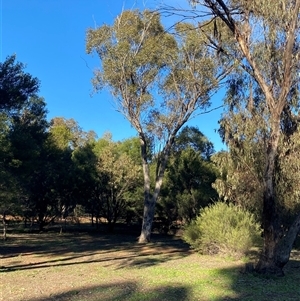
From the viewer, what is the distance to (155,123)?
23438 millimetres

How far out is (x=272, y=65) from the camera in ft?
37.7

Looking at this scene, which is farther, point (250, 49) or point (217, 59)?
point (217, 59)

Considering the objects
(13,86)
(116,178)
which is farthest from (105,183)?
(13,86)

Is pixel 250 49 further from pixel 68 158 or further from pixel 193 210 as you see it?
pixel 68 158

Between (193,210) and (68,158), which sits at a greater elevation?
(68,158)

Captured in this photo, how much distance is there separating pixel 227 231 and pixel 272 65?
6351 mm

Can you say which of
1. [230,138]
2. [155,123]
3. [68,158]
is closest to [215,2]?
[230,138]

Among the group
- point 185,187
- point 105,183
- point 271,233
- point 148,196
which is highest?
point 105,183

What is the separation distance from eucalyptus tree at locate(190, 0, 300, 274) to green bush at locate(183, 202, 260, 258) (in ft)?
10.3

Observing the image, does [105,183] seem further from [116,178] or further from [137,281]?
[137,281]

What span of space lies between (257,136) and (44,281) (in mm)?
7398

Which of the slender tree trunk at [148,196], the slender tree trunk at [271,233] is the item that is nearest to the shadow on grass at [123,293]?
the slender tree trunk at [271,233]

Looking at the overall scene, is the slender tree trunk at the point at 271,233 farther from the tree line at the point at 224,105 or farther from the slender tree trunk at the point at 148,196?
the slender tree trunk at the point at 148,196

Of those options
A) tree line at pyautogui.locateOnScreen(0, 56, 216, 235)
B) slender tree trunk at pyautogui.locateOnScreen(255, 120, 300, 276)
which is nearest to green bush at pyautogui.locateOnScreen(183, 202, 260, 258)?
slender tree trunk at pyautogui.locateOnScreen(255, 120, 300, 276)
